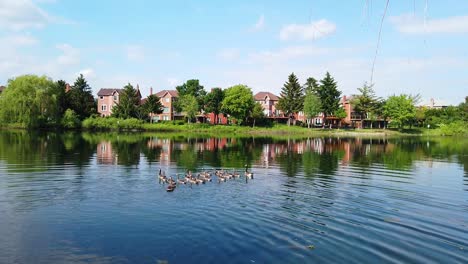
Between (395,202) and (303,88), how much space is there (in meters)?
120

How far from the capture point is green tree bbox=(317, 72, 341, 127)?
13300 cm

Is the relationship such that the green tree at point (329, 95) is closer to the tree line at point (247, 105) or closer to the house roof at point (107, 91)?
the tree line at point (247, 105)

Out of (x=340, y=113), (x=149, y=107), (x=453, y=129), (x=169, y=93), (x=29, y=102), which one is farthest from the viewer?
(x=169, y=93)


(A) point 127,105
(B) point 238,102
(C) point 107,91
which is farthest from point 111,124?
(B) point 238,102

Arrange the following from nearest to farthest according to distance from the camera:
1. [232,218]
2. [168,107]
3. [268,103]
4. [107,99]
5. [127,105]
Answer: [232,218]
[127,105]
[107,99]
[168,107]
[268,103]

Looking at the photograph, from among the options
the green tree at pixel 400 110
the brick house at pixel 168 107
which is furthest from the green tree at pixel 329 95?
the brick house at pixel 168 107

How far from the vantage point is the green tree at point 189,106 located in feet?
418

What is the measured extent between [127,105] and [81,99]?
13.5m

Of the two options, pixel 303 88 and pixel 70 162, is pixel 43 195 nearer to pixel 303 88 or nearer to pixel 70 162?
pixel 70 162

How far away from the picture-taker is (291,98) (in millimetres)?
134250

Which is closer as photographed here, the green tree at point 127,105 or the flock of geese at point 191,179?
the flock of geese at point 191,179

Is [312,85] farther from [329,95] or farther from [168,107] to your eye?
[168,107]

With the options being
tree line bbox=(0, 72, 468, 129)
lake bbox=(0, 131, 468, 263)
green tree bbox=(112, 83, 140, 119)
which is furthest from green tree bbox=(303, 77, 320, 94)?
lake bbox=(0, 131, 468, 263)

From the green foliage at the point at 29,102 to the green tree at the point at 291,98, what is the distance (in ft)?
227
